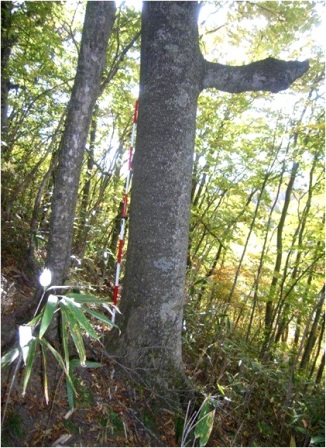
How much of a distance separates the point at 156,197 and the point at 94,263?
230cm

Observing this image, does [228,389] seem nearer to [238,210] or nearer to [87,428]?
[87,428]

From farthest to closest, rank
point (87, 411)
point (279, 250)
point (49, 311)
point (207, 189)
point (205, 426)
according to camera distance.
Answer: point (279, 250), point (207, 189), point (87, 411), point (205, 426), point (49, 311)

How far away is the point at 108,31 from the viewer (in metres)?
2.40

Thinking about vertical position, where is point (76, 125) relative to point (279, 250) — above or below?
above

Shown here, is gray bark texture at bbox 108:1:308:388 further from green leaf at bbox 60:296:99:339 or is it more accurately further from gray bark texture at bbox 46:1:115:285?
green leaf at bbox 60:296:99:339

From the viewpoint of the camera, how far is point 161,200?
8.55 feet

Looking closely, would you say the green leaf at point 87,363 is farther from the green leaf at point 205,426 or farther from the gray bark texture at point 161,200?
the green leaf at point 205,426

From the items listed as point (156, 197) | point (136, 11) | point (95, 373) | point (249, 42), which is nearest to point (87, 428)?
point (95, 373)

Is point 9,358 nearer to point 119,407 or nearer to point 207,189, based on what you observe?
point 119,407

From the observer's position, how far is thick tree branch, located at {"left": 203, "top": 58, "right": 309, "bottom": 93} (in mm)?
2807

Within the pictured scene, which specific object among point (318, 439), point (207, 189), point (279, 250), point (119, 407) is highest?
point (207, 189)

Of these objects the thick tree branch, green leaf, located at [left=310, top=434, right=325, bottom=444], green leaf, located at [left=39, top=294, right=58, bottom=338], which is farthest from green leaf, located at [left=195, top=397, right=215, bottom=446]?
the thick tree branch

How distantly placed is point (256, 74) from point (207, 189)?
5.10m

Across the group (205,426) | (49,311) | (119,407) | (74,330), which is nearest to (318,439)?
(205,426)
